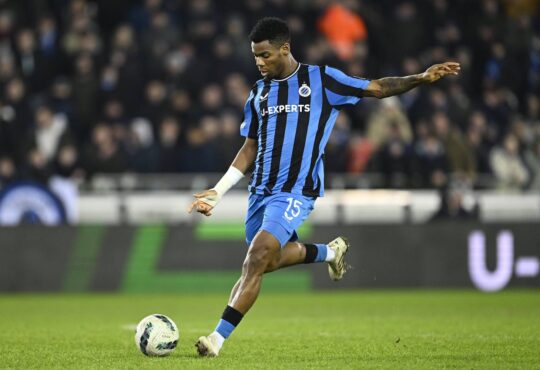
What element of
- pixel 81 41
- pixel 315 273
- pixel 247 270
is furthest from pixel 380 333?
pixel 81 41

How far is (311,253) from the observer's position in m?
8.82

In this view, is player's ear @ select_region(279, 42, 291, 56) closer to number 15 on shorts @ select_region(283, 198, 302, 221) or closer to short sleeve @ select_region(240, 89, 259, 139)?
short sleeve @ select_region(240, 89, 259, 139)

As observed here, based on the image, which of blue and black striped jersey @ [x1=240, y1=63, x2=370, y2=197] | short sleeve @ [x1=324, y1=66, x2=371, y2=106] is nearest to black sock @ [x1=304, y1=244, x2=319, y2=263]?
blue and black striped jersey @ [x1=240, y1=63, x2=370, y2=197]

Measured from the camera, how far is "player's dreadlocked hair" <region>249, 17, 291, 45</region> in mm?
8305

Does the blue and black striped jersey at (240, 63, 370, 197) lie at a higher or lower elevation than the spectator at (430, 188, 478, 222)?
higher

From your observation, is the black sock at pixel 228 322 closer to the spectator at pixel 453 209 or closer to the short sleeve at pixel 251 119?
the short sleeve at pixel 251 119

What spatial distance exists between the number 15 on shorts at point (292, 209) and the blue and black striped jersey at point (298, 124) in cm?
9

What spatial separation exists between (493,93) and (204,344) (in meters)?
12.9

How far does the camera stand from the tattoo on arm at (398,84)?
27.2 feet

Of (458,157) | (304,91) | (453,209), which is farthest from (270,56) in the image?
(458,157)

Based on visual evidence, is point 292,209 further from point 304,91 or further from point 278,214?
point 304,91

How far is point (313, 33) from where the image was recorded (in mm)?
20406

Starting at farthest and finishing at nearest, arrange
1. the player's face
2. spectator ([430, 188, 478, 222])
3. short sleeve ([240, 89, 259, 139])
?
1. spectator ([430, 188, 478, 222])
2. short sleeve ([240, 89, 259, 139])
3. the player's face

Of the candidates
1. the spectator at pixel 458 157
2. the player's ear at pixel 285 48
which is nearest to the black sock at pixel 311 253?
the player's ear at pixel 285 48
